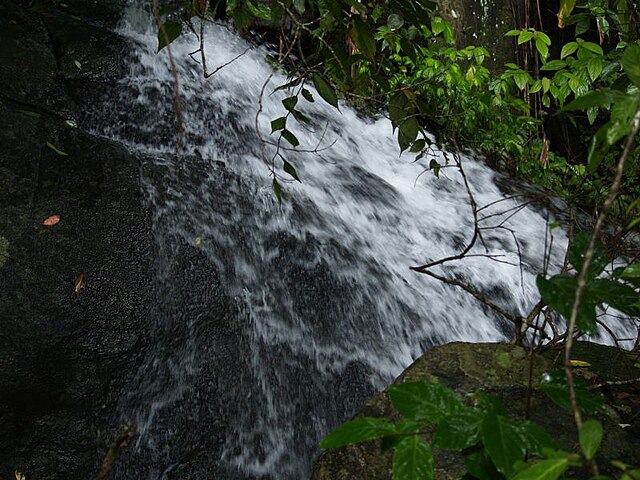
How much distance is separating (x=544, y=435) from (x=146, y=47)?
445 centimetres

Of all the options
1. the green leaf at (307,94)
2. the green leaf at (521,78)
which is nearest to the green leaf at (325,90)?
the green leaf at (307,94)

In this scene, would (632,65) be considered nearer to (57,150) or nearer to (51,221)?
(51,221)

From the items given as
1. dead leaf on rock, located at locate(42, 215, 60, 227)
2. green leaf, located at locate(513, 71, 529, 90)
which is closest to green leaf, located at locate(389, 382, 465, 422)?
dead leaf on rock, located at locate(42, 215, 60, 227)

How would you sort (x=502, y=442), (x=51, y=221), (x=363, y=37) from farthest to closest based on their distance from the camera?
(x=51, y=221) < (x=363, y=37) < (x=502, y=442)

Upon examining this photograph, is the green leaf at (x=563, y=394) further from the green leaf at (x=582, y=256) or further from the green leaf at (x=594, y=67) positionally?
the green leaf at (x=594, y=67)

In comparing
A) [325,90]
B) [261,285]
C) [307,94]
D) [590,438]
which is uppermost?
[590,438]

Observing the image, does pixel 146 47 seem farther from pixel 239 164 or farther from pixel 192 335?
pixel 192 335

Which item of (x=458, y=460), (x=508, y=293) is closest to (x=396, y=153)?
(x=508, y=293)

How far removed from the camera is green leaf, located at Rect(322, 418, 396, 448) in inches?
35.4

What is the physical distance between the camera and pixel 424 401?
94 centimetres

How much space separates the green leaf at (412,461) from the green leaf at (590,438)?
0.74 feet

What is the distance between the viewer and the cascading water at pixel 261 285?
2.70 metres

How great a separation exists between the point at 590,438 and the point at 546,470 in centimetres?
6

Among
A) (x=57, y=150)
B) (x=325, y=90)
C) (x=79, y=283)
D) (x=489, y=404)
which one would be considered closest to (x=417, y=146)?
(x=325, y=90)
